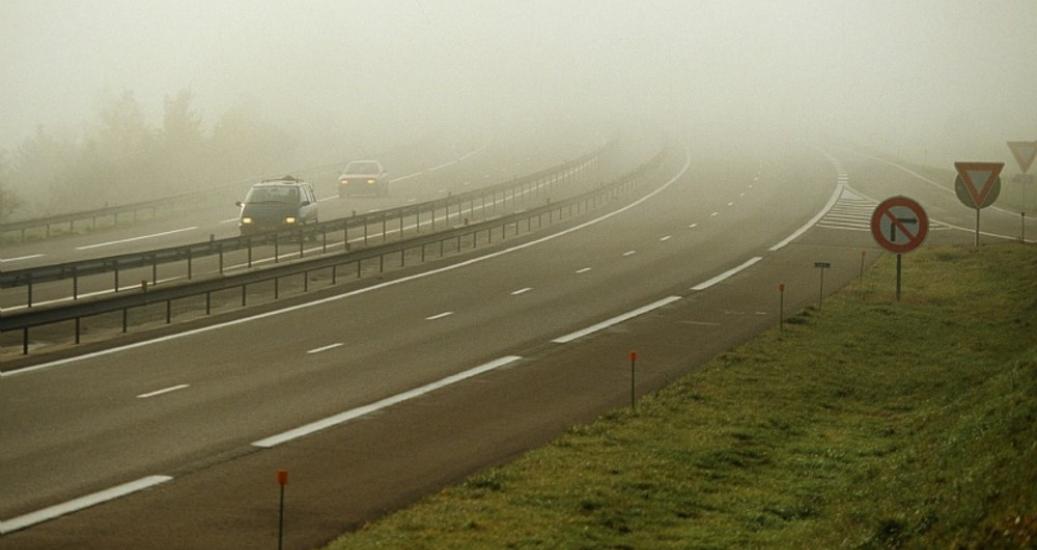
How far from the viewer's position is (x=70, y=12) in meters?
199

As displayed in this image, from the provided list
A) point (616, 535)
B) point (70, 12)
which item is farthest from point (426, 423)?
point (70, 12)

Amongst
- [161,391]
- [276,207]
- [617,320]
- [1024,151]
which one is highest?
[1024,151]

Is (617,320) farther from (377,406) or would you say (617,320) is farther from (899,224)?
(377,406)

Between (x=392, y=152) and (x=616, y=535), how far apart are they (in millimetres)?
93294

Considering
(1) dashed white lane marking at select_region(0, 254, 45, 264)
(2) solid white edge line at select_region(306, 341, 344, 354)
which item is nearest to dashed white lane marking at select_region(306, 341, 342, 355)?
(2) solid white edge line at select_region(306, 341, 344, 354)

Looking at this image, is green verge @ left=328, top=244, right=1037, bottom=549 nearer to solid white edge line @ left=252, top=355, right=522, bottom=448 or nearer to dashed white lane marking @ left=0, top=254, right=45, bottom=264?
solid white edge line @ left=252, top=355, right=522, bottom=448

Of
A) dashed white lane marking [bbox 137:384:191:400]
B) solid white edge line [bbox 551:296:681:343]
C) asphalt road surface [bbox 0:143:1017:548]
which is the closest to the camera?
asphalt road surface [bbox 0:143:1017:548]

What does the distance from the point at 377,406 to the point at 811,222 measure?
120 feet

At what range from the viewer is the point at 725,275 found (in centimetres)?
3575

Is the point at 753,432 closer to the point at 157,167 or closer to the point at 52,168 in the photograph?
the point at 157,167

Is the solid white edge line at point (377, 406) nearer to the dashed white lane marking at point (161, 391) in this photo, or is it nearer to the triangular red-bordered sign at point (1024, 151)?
the dashed white lane marking at point (161, 391)

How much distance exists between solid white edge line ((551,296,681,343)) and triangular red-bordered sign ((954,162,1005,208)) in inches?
250

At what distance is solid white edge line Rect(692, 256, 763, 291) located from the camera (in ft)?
109

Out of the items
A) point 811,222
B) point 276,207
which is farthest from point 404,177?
point 276,207
